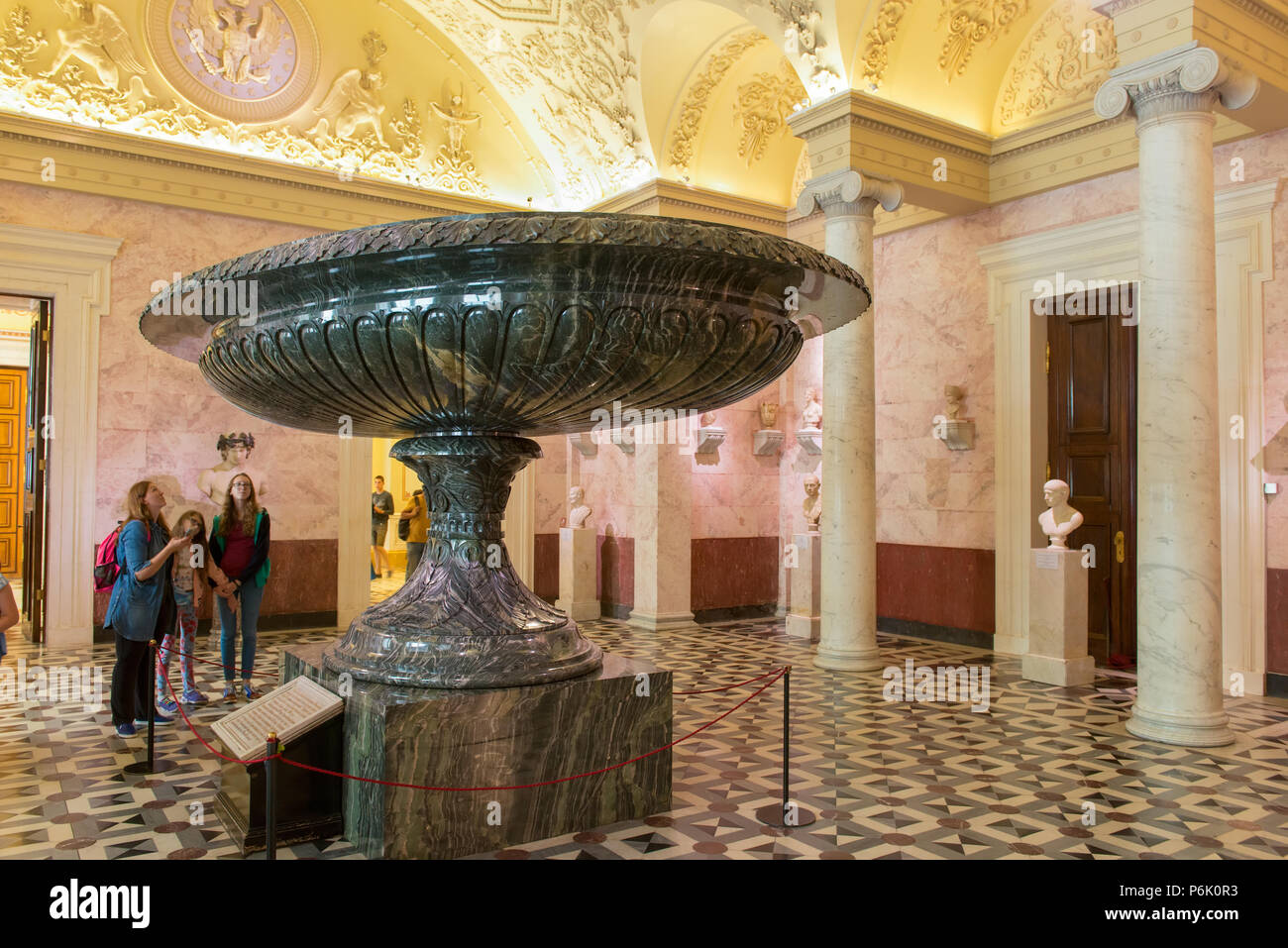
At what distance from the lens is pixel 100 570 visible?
5.46 metres

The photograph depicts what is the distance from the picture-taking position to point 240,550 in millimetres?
6602

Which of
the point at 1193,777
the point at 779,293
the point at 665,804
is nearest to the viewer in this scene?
the point at 779,293

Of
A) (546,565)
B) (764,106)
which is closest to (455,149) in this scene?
(764,106)

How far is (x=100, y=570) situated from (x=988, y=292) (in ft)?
25.2

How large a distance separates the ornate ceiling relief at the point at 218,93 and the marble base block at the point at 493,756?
7707mm

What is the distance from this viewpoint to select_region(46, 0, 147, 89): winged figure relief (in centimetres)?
933

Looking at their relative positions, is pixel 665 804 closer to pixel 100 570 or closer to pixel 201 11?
pixel 100 570

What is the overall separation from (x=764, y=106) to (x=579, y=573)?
557 cm

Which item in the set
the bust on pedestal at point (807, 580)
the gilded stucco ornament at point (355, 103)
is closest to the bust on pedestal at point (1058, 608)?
the bust on pedestal at point (807, 580)

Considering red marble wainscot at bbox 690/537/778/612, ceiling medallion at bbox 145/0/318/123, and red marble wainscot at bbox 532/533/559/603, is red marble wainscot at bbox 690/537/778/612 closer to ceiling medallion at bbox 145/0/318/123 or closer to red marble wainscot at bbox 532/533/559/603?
red marble wainscot at bbox 532/533/559/603

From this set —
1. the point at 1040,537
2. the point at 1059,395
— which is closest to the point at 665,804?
the point at 1040,537

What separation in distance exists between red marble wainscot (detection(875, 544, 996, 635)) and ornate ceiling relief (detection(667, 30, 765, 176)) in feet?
15.3

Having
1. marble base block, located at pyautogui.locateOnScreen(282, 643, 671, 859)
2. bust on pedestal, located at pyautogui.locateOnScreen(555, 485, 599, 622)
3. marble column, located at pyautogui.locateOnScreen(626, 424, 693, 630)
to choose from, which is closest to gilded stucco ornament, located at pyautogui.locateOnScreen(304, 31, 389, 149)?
marble column, located at pyautogui.locateOnScreen(626, 424, 693, 630)

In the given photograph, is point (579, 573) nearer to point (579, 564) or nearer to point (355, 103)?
point (579, 564)
